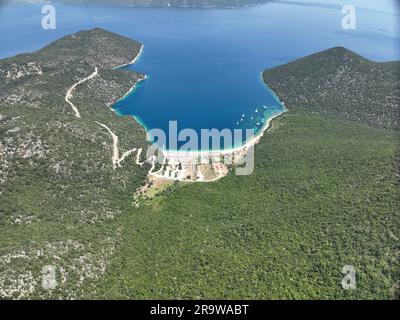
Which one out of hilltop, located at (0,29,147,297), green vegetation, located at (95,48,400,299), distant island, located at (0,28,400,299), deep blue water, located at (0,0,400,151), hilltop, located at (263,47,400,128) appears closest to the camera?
green vegetation, located at (95,48,400,299)

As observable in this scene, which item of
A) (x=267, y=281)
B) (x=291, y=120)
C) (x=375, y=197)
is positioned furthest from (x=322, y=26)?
(x=267, y=281)

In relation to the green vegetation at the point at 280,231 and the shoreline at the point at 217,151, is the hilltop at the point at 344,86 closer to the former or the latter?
the green vegetation at the point at 280,231

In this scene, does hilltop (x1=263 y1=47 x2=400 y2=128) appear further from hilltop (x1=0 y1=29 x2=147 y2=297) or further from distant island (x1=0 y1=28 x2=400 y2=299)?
hilltop (x1=0 y1=29 x2=147 y2=297)

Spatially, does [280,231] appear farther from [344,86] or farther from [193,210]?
[344,86]

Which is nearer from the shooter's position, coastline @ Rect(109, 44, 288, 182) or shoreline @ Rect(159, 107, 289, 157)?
coastline @ Rect(109, 44, 288, 182)

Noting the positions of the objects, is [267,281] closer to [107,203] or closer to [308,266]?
[308,266]

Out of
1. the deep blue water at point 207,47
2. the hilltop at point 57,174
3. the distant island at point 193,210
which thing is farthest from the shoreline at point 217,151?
the deep blue water at point 207,47

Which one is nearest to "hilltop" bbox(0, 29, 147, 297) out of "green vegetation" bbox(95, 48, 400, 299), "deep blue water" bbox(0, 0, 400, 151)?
"green vegetation" bbox(95, 48, 400, 299)
